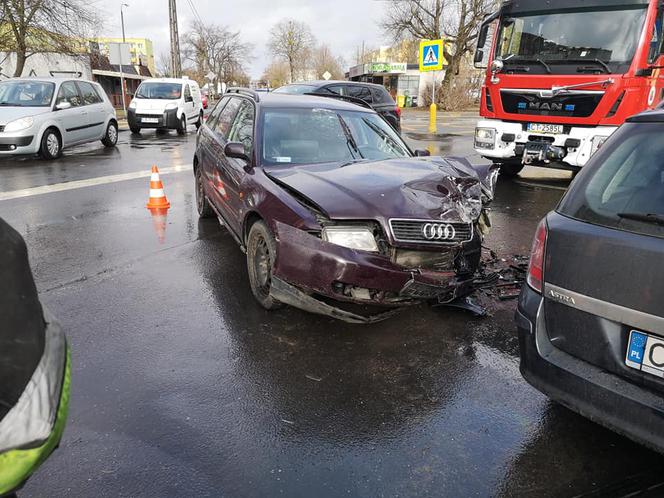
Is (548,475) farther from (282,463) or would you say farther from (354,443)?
(282,463)

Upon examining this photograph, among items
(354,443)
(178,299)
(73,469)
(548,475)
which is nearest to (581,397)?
(548,475)

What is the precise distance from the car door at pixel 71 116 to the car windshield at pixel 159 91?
5.63 meters

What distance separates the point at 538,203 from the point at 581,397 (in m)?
6.65

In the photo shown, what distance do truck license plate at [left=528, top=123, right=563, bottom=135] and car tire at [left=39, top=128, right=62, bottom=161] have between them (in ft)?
33.1

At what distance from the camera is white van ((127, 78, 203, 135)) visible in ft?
57.8

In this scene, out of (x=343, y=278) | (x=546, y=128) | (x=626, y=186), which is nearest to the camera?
(x=626, y=186)

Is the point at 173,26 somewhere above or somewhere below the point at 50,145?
above

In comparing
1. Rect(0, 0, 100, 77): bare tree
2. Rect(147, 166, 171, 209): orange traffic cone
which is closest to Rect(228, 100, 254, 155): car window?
Rect(147, 166, 171, 209): orange traffic cone

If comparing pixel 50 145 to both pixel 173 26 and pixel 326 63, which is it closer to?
pixel 173 26

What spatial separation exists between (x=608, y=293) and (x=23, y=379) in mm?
2140

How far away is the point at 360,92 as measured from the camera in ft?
46.2

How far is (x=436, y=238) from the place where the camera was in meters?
3.53

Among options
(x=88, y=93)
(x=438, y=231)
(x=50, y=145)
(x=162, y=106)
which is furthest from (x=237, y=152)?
(x=162, y=106)

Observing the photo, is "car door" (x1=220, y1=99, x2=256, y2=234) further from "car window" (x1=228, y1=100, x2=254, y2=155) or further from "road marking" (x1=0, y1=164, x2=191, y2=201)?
"road marking" (x1=0, y1=164, x2=191, y2=201)
